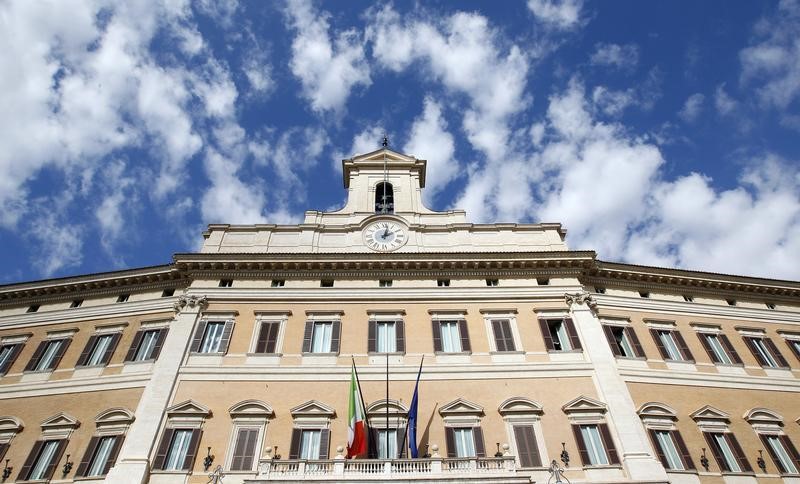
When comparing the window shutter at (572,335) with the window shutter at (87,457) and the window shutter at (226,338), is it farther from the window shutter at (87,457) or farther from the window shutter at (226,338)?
the window shutter at (87,457)

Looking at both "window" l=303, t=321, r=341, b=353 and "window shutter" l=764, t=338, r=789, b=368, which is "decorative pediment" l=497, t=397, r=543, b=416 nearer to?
"window" l=303, t=321, r=341, b=353

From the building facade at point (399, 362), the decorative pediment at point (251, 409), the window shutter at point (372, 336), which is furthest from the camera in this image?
the window shutter at point (372, 336)

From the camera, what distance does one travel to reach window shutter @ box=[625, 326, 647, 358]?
78.5 feet

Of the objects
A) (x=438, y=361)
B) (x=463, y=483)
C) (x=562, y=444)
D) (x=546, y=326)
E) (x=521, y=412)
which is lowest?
(x=463, y=483)

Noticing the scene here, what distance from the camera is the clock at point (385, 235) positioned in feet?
89.0

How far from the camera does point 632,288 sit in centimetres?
2688

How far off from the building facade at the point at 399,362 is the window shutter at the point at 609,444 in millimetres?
72

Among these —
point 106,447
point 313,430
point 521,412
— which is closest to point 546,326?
point 521,412

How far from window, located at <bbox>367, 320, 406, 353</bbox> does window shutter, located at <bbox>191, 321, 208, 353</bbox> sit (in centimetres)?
717

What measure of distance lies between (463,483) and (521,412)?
494 centimetres

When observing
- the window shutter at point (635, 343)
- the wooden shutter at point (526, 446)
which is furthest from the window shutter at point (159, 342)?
the window shutter at point (635, 343)

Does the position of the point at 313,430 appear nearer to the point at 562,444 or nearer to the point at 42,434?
the point at 562,444

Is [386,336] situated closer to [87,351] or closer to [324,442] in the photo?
[324,442]

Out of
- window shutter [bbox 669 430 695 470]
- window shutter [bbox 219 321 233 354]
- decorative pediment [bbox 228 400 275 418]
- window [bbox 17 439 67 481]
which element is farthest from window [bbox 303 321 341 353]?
window shutter [bbox 669 430 695 470]
